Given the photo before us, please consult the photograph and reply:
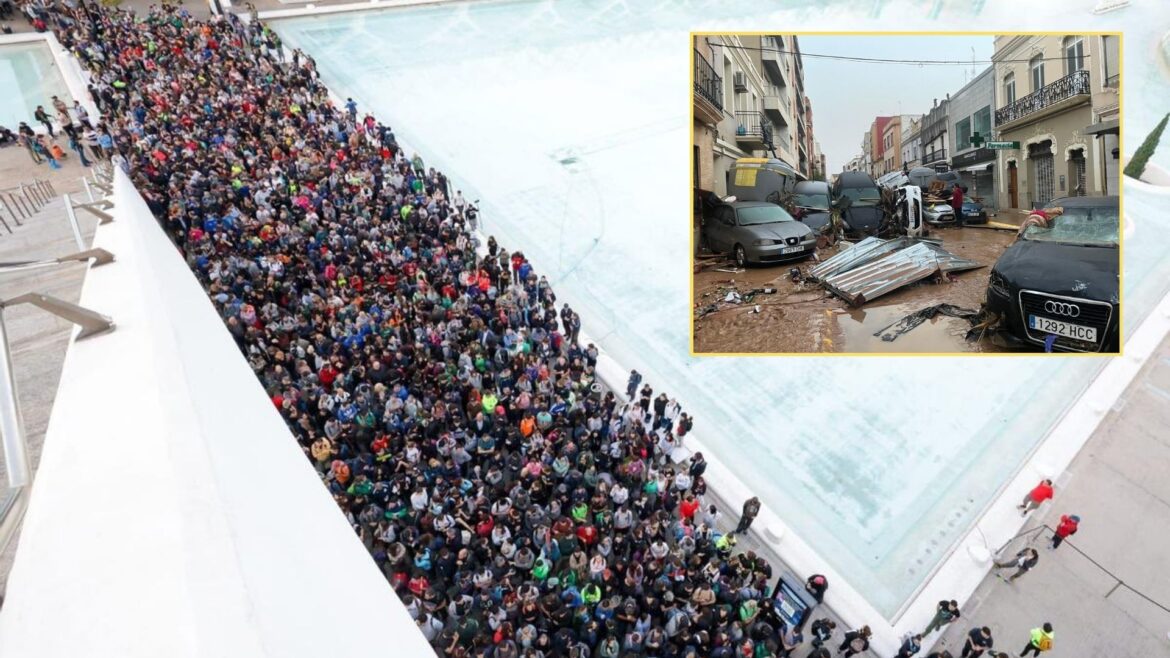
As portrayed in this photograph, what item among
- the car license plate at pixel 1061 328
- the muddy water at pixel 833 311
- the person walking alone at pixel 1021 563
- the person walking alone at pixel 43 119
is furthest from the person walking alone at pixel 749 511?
the person walking alone at pixel 43 119

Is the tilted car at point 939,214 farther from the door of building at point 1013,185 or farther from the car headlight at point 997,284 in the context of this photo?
the car headlight at point 997,284

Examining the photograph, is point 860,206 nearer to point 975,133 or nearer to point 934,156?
point 934,156

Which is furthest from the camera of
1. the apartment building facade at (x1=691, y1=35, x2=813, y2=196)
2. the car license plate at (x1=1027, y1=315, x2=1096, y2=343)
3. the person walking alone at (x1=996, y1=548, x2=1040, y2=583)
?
the person walking alone at (x1=996, y1=548, x2=1040, y2=583)

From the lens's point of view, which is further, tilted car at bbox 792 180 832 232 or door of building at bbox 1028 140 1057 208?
tilted car at bbox 792 180 832 232

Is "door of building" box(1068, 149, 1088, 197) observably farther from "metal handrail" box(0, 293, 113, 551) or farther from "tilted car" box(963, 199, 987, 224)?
"metal handrail" box(0, 293, 113, 551)

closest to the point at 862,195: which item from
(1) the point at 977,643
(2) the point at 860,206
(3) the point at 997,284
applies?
(2) the point at 860,206

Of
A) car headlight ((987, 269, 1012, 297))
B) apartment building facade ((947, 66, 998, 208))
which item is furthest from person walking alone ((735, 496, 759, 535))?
apartment building facade ((947, 66, 998, 208))
